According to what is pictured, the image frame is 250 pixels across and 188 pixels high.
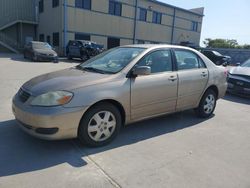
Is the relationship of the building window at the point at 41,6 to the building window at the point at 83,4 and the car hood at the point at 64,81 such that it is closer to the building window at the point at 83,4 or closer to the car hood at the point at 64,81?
the building window at the point at 83,4

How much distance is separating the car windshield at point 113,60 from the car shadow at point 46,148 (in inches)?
47.1

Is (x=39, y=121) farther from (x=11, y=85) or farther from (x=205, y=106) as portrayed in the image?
(x=11, y=85)

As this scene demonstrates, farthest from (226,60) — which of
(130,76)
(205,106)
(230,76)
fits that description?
(130,76)

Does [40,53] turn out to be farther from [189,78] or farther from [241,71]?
[189,78]

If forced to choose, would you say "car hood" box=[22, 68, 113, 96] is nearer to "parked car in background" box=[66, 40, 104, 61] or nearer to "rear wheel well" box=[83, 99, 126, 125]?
"rear wheel well" box=[83, 99, 126, 125]

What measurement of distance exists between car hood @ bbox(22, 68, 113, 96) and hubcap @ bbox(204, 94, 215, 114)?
8.89ft

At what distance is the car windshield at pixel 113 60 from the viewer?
412 cm

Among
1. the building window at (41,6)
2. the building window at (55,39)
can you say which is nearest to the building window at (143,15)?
the building window at (55,39)

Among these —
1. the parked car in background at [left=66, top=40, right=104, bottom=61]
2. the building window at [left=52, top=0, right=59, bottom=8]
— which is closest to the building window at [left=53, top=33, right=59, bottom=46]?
the building window at [left=52, top=0, right=59, bottom=8]

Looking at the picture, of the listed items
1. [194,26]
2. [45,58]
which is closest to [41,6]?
[45,58]

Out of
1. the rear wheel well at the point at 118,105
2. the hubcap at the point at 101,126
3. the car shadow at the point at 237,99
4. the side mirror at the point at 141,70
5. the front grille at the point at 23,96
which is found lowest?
the car shadow at the point at 237,99

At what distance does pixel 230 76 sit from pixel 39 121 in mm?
7263

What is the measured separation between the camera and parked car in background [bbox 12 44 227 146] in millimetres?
3361

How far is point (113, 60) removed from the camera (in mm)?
4445
